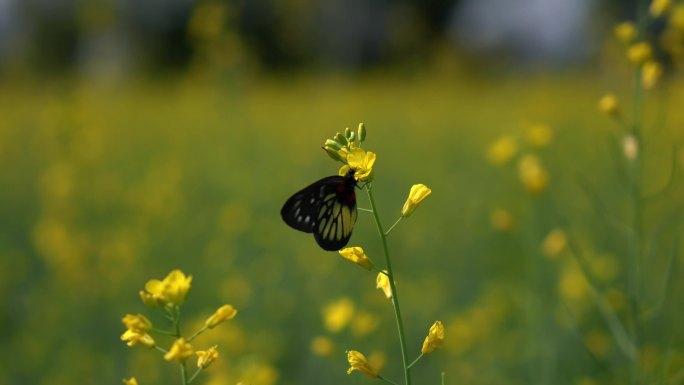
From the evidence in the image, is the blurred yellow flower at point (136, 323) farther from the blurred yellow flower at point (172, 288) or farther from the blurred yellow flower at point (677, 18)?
the blurred yellow flower at point (677, 18)

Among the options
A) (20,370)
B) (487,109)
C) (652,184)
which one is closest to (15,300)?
(20,370)

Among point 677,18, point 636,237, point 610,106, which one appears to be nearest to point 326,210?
point 636,237

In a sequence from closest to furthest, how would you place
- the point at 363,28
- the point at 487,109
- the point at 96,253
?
the point at 96,253 < the point at 487,109 < the point at 363,28

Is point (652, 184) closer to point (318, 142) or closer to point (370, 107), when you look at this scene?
point (318, 142)

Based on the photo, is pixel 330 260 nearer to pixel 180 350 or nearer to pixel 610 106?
pixel 610 106

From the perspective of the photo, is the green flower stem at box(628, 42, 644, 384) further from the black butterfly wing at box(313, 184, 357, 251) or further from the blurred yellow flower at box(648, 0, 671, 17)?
the black butterfly wing at box(313, 184, 357, 251)

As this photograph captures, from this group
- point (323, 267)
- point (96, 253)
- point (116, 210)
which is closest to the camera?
point (323, 267)
